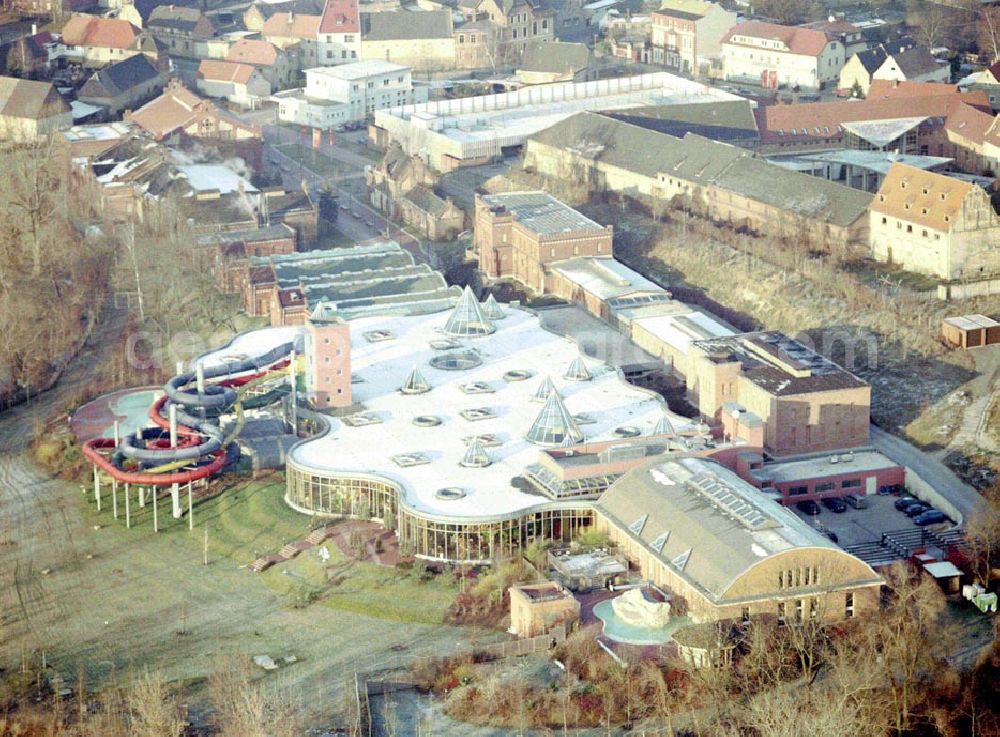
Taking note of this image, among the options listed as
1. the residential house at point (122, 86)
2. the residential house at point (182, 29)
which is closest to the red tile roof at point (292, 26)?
the residential house at point (182, 29)

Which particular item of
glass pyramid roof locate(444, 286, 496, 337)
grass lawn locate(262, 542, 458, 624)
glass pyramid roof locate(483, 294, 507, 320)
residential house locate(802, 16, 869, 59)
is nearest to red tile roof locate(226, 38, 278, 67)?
residential house locate(802, 16, 869, 59)

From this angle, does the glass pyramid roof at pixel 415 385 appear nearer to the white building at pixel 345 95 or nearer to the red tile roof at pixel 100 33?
the white building at pixel 345 95

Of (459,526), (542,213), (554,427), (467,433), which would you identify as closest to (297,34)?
(542,213)

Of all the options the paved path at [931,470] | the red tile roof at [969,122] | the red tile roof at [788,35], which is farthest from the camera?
the red tile roof at [788,35]

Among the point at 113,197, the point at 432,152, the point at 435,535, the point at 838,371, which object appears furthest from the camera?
the point at 432,152

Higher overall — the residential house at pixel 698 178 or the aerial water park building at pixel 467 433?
the residential house at pixel 698 178

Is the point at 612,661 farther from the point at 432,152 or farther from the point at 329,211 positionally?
the point at 432,152

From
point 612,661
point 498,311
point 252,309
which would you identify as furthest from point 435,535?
point 252,309

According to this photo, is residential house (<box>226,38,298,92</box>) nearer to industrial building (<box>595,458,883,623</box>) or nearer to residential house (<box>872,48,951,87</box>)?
residential house (<box>872,48,951,87</box>)
